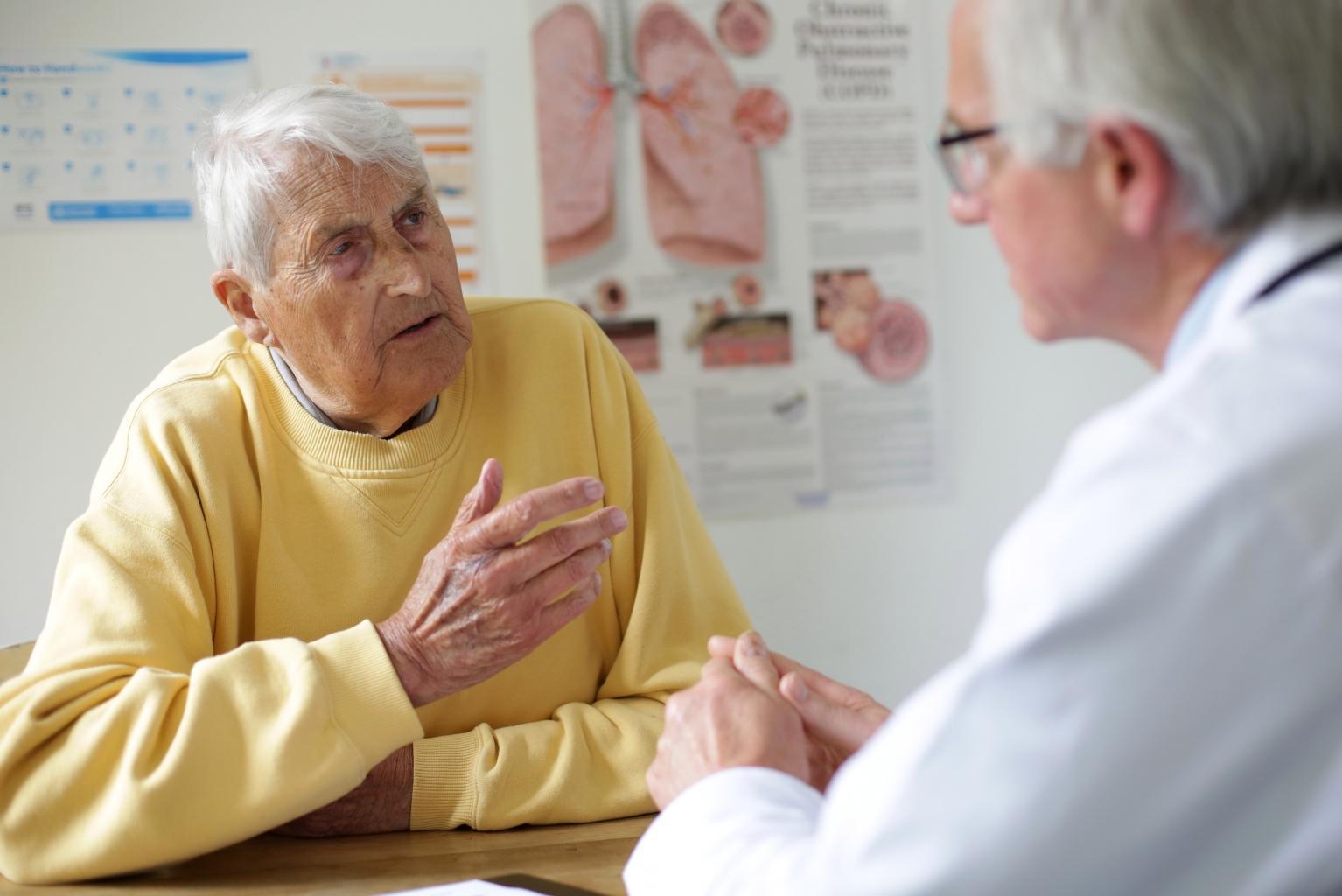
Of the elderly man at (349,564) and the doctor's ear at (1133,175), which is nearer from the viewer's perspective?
the doctor's ear at (1133,175)

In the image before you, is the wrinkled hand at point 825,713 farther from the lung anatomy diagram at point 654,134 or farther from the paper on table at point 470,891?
the lung anatomy diagram at point 654,134

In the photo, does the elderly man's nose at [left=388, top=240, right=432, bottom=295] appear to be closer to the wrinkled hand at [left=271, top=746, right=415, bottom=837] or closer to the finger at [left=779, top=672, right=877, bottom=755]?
the wrinkled hand at [left=271, top=746, right=415, bottom=837]

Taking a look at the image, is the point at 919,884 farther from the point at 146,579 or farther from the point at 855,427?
the point at 855,427

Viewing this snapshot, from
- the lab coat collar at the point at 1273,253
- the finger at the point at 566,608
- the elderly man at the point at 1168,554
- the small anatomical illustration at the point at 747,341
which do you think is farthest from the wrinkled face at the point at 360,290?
the small anatomical illustration at the point at 747,341

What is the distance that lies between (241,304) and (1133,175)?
1220 mm

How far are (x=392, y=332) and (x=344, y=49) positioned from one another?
60.0 inches

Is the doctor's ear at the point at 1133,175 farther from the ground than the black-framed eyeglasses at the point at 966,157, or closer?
closer

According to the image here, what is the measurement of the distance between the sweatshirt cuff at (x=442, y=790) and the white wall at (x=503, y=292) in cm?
171

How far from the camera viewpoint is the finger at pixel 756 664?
107 cm

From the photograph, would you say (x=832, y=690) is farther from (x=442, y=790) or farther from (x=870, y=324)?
(x=870, y=324)

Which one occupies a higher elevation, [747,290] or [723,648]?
[747,290]

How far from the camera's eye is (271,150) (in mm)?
1543

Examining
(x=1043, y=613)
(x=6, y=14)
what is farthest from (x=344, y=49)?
(x=1043, y=613)

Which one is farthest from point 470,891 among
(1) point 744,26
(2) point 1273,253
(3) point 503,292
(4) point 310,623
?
(1) point 744,26
